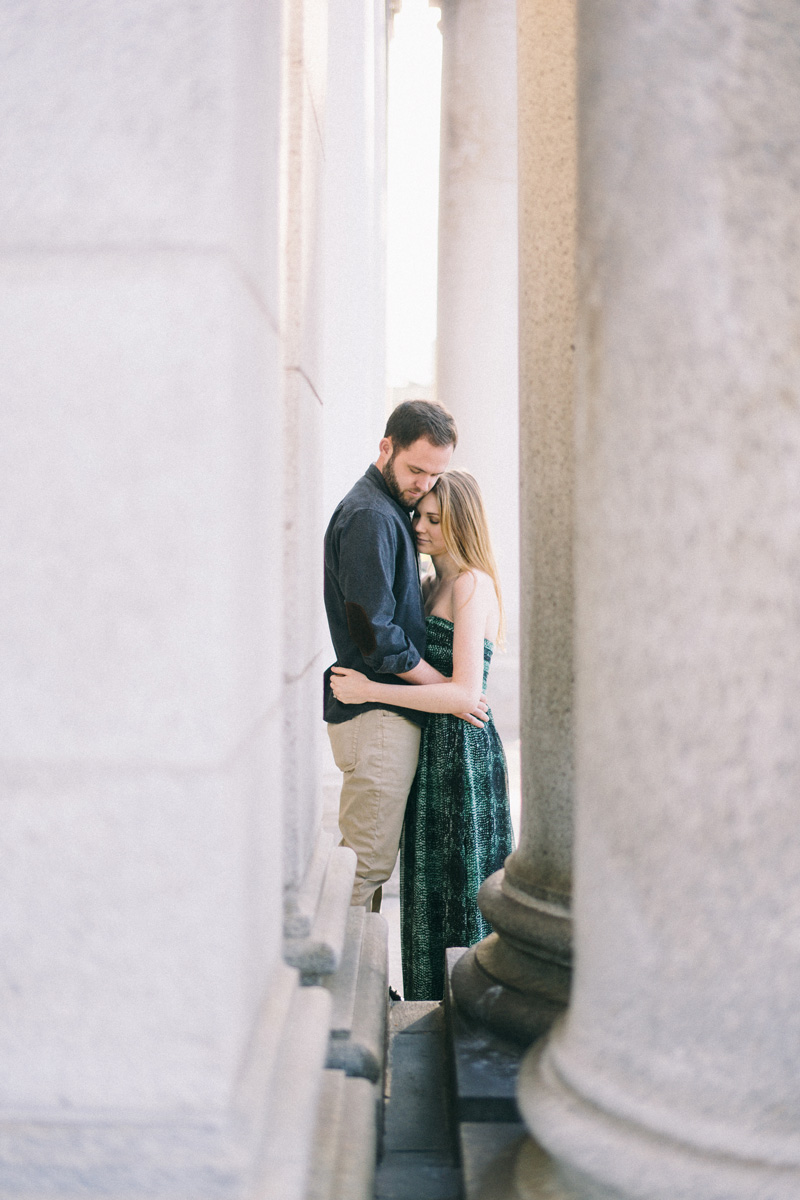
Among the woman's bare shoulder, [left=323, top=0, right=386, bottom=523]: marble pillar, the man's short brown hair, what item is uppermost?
[left=323, top=0, right=386, bottom=523]: marble pillar

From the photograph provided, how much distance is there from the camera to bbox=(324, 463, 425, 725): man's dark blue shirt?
175 inches

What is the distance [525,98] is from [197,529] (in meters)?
2.68

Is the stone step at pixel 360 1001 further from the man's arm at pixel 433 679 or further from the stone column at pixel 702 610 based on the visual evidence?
the man's arm at pixel 433 679

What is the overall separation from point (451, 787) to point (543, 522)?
5.88 ft

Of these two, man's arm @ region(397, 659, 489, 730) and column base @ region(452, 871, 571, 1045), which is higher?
man's arm @ region(397, 659, 489, 730)

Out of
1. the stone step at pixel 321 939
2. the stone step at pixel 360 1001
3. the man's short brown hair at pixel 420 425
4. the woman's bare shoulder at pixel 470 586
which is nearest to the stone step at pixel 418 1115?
the stone step at pixel 360 1001

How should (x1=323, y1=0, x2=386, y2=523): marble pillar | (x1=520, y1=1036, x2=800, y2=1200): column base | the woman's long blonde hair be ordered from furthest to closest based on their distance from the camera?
Result: (x1=323, y1=0, x2=386, y2=523): marble pillar
the woman's long blonde hair
(x1=520, y1=1036, x2=800, y2=1200): column base

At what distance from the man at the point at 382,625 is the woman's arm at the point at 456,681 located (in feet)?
0.23

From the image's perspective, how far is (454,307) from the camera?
13258mm

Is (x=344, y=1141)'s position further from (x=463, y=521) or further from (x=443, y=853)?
(x=463, y=521)

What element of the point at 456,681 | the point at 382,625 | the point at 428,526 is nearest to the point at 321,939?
the point at 382,625

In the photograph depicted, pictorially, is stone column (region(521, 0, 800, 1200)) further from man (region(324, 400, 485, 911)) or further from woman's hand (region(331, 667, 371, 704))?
woman's hand (region(331, 667, 371, 704))

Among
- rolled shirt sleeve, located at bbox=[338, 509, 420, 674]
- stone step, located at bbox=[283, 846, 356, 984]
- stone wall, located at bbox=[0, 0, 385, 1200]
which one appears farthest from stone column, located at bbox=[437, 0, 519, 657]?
stone wall, located at bbox=[0, 0, 385, 1200]

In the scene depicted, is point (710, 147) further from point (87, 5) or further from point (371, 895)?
point (371, 895)
